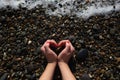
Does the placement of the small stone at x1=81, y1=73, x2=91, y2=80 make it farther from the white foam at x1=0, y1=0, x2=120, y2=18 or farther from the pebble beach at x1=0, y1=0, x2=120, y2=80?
the white foam at x1=0, y1=0, x2=120, y2=18

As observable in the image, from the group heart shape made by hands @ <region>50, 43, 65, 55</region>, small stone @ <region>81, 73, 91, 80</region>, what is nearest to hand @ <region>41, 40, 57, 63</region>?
heart shape made by hands @ <region>50, 43, 65, 55</region>

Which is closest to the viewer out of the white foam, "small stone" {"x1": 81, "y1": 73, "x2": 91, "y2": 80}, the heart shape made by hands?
"small stone" {"x1": 81, "y1": 73, "x2": 91, "y2": 80}

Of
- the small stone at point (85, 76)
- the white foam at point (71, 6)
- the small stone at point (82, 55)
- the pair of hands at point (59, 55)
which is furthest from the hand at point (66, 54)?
the white foam at point (71, 6)

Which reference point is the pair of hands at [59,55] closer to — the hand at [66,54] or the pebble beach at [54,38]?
the hand at [66,54]

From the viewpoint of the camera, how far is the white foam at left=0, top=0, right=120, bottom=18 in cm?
430

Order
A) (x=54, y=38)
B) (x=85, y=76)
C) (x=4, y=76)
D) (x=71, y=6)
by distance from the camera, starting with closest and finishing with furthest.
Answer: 1. (x=85, y=76)
2. (x=4, y=76)
3. (x=54, y=38)
4. (x=71, y=6)

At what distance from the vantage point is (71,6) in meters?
4.43

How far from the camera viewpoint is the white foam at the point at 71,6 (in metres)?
4.30

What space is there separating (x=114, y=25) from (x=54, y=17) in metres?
1.05

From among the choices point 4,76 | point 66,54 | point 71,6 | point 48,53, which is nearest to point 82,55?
point 66,54

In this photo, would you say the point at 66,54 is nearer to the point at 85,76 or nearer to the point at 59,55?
the point at 59,55

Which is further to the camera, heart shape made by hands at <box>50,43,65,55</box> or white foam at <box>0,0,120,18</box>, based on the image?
white foam at <box>0,0,120,18</box>

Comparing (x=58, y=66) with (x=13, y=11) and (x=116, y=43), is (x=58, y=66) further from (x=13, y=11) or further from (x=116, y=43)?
(x=13, y=11)

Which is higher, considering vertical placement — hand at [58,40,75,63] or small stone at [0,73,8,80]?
hand at [58,40,75,63]
